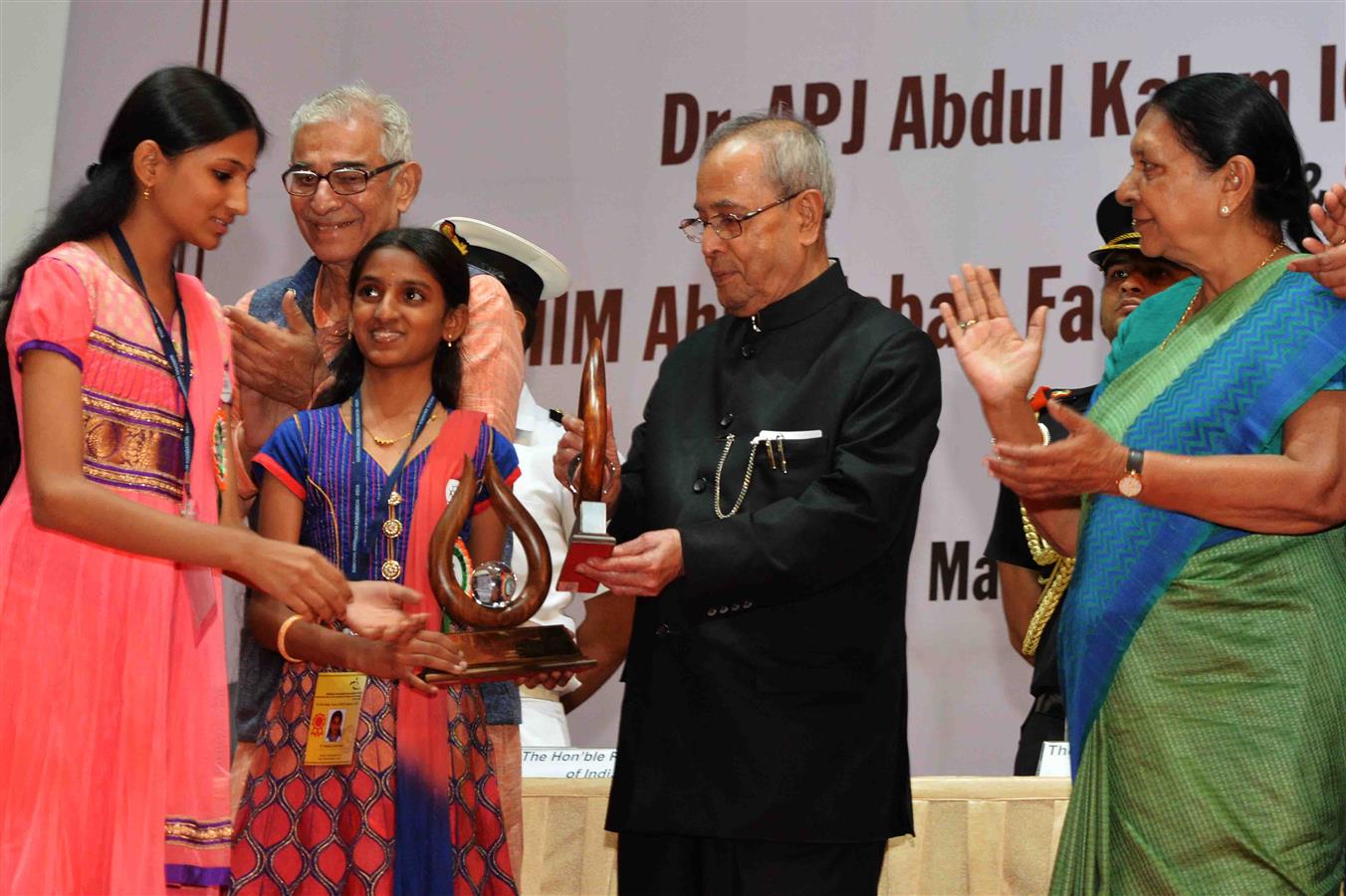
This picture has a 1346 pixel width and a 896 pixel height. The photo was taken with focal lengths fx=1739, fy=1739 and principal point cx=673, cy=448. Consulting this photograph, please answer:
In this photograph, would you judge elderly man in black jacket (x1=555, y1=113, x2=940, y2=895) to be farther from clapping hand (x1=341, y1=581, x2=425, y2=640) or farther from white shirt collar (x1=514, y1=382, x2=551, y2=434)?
white shirt collar (x1=514, y1=382, x2=551, y2=434)

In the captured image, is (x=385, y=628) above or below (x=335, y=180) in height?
below

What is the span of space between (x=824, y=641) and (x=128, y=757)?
45.2 inches

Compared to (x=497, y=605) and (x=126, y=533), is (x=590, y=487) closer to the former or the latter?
(x=497, y=605)

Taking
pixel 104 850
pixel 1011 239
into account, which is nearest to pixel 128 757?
pixel 104 850

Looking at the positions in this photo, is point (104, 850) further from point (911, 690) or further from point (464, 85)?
point (464, 85)

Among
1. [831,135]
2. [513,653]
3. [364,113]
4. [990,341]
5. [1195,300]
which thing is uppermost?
[831,135]

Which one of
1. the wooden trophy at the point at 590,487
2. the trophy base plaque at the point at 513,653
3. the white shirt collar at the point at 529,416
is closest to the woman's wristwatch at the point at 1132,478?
the wooden trophy at the point at 590,487

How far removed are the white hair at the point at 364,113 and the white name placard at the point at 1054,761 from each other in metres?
1.87

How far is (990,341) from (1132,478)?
38cm

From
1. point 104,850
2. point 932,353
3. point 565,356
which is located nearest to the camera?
point 104,850

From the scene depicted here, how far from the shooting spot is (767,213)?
3.27 m

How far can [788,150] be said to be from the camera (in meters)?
3.33

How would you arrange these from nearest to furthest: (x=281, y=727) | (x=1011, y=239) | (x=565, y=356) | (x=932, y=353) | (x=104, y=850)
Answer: (x=104, y=850), (x=281, y=727), (x=932, y=353), (x=1011, y=239), (x=565, y=356)

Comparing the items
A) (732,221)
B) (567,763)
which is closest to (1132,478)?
(732,221)
